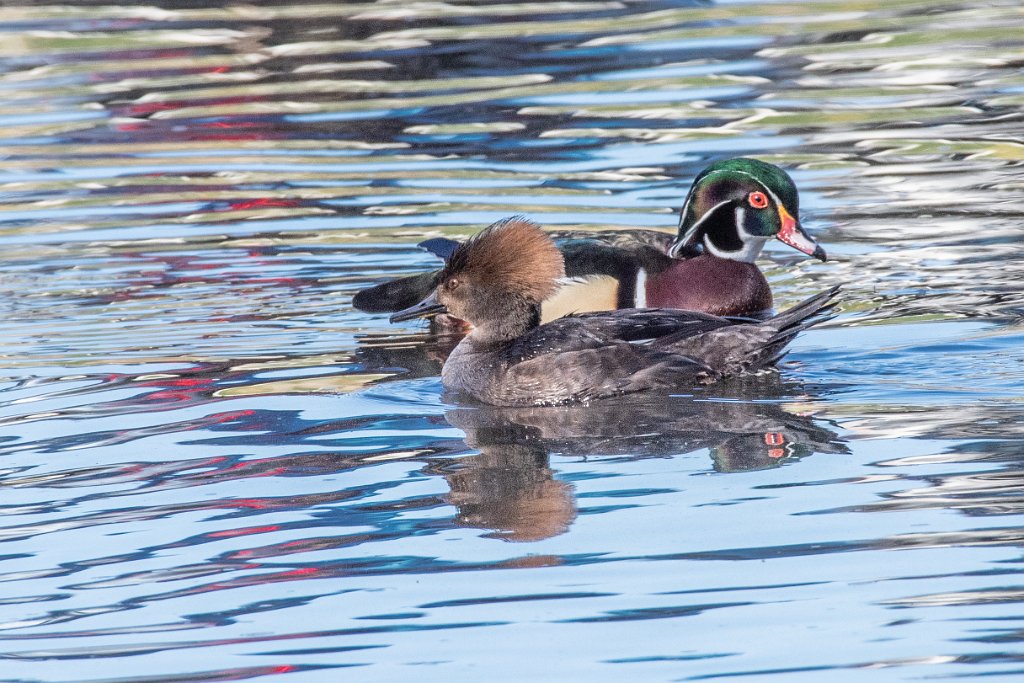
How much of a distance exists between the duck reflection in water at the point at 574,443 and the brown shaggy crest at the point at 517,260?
24.9 inches

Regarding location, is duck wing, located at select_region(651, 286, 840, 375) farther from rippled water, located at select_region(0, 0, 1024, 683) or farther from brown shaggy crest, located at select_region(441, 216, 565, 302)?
brown shaggy crest, located at select_region(441, 216, 565, 302)

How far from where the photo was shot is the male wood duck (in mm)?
8906

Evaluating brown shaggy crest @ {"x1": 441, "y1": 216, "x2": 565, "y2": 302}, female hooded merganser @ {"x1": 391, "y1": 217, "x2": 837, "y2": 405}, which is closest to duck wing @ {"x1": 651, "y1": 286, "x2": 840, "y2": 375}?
female hooded merganser @ {"x1": 391, "y1": 217, "x2": 837, "y2": 405}

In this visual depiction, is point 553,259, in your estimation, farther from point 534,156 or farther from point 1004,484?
point 534,156

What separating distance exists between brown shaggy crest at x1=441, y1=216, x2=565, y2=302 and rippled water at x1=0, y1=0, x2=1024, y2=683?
24.9 inches

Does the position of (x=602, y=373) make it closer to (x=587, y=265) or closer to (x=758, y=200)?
(x=587, y=265)

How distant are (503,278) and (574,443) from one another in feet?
4.16

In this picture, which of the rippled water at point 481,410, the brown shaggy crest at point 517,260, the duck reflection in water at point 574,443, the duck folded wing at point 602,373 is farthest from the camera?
the brown shaggy crest at point 517,260

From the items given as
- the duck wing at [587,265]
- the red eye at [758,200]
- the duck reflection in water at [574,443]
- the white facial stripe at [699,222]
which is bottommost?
the duck reflection in water at [574,443]

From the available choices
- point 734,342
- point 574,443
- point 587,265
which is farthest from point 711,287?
point 574,443

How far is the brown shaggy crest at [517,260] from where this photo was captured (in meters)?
7.63

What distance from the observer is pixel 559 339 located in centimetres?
746

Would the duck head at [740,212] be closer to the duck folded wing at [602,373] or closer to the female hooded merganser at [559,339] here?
the female hooded merganser at [559,339]

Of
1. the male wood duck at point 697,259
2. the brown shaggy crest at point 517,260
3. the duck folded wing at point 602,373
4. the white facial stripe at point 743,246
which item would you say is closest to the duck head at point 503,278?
the brown shaggy crest at point 517,260
